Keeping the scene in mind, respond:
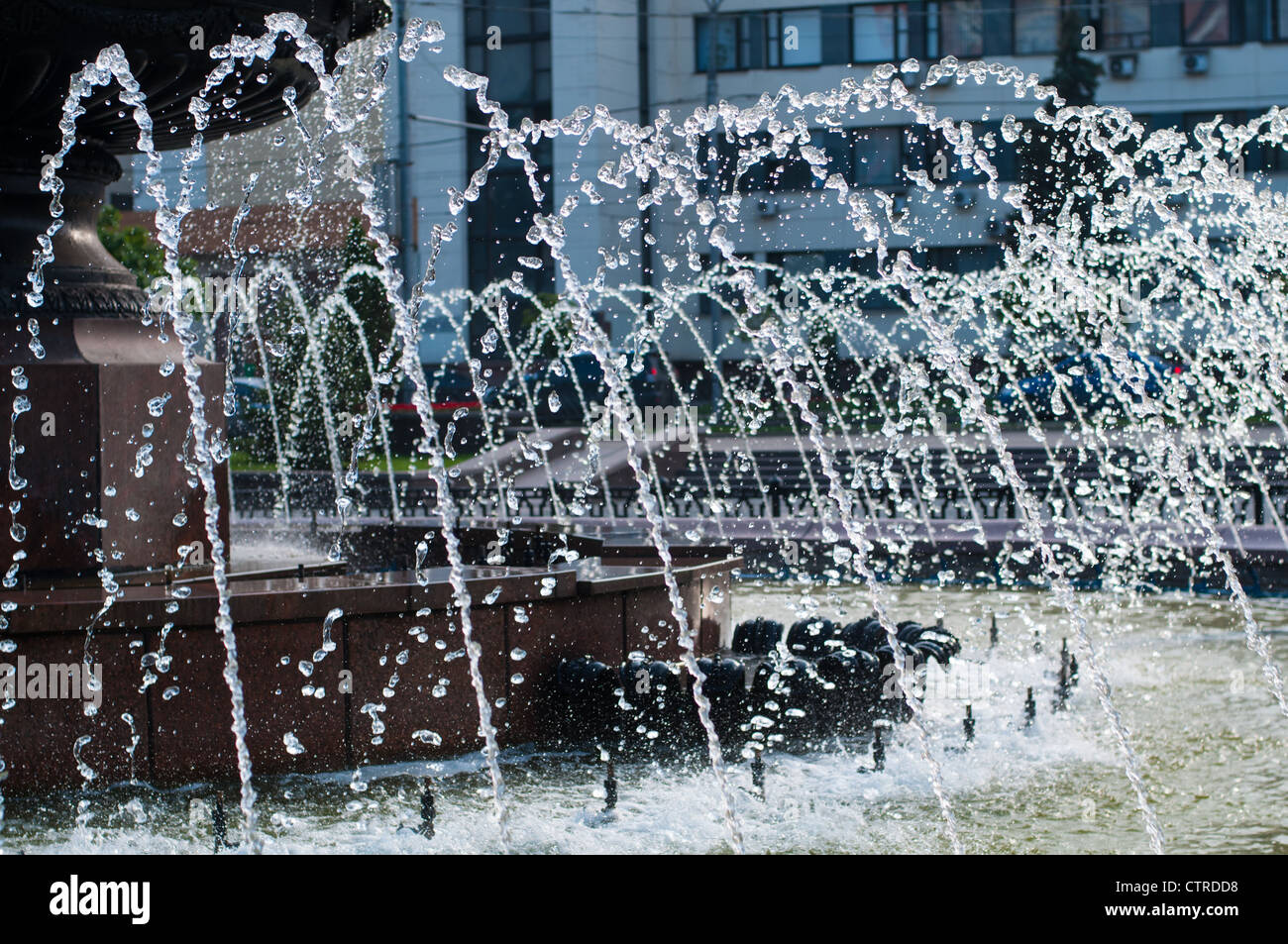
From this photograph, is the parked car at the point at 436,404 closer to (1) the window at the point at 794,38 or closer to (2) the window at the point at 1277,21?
(1) the window at the point at 794,38

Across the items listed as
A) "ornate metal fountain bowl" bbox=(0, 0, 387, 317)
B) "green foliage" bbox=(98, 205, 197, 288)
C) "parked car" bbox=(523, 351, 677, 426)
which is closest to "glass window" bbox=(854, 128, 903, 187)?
"parked car" bbox=(523, 351, 677, 426)

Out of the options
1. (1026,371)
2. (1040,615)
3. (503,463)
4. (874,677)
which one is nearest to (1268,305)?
(1026,371)

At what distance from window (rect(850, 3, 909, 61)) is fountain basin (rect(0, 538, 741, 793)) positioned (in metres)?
38.7

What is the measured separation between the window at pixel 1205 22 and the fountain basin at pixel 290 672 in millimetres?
39309

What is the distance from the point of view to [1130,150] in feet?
135

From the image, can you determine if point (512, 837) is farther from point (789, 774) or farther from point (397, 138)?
point (397, 138)

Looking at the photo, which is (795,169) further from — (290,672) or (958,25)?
(290,672)

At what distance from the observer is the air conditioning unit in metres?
41.4

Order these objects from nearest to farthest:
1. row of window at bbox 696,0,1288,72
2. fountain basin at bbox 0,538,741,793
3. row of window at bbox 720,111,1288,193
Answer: fountain basin at bbox 0,538,741,793 < row of window at bbox 720,111,1288,193 < row of window at bbox 696,0,1288,72

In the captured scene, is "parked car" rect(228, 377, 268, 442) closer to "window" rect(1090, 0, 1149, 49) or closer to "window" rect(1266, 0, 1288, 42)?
"window" rect(1090, 0, 1149, 49)

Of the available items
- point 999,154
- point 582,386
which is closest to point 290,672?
point 582,386

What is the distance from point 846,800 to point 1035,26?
40286 millimetres

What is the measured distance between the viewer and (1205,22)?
41312 millimetres
